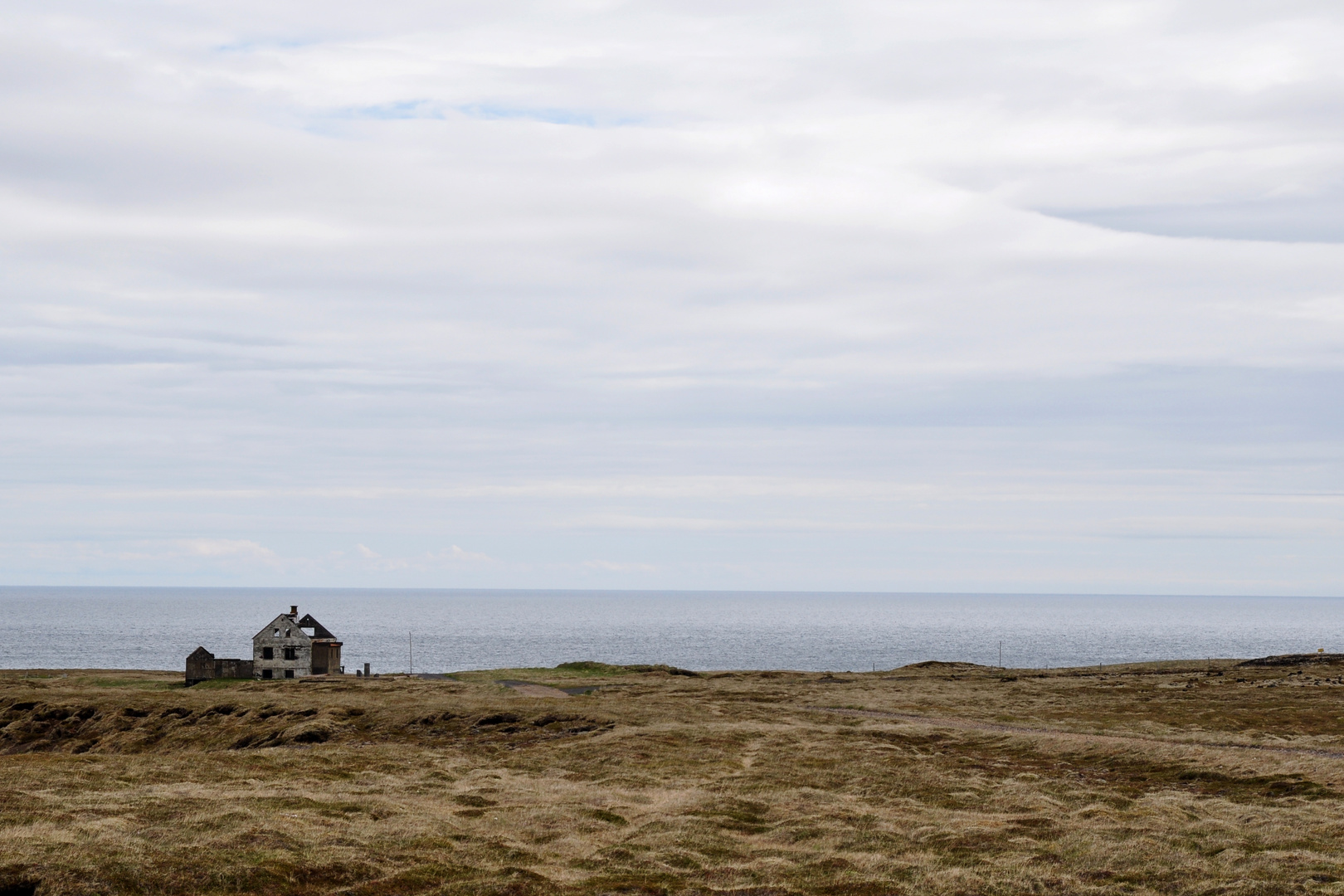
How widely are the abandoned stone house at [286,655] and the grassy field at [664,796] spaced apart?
26038 millimetres

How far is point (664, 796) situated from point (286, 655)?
76082 millimetres

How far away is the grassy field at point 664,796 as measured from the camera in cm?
2750

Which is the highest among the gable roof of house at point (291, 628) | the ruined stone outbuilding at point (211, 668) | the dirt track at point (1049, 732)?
the gable roof of house at point (291, 628)

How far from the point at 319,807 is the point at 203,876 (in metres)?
8.90

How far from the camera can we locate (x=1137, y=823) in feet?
112

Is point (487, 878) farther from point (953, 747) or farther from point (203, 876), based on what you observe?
point (953, 747)

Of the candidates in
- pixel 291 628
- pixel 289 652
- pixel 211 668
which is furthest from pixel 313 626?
pixel 211 668

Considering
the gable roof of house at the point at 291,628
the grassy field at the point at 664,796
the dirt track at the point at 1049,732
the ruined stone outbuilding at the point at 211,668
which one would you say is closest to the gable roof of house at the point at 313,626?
the gable roof of house at the point at 291,628

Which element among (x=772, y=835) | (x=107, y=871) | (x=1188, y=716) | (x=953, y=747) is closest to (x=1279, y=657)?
(x=1188, y=716)

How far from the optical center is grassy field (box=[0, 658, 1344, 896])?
90.2 ft

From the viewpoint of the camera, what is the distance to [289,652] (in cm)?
10588

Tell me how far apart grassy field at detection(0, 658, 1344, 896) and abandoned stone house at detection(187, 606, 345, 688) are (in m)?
26.0

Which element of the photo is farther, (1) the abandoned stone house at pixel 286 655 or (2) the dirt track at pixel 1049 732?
(1) the abandoned stone house at pixel 286 655

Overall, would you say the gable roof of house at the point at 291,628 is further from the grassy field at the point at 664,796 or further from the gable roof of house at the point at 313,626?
the grassy field at the point at 664,796
